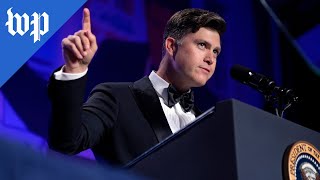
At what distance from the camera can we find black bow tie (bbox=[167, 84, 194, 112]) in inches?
66.4

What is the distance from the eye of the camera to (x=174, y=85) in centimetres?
178

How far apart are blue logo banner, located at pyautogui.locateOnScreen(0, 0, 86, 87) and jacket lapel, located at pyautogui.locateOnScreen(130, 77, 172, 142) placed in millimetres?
577

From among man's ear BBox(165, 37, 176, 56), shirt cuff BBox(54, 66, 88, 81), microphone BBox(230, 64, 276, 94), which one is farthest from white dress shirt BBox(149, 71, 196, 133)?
shirt cuff BBox(54, 66, 88, 81)

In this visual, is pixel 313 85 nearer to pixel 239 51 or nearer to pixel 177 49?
pixel 239 51

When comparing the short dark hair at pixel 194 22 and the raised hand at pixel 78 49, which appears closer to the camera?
the raised hand at pixel 78 49

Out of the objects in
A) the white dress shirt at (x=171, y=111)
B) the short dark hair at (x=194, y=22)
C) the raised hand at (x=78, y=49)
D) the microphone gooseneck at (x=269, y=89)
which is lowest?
the raised hand at (x=78, y=49)

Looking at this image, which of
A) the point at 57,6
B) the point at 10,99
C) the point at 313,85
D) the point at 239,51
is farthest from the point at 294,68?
the point at 10,99

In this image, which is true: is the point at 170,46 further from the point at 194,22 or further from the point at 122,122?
the point at 122,122

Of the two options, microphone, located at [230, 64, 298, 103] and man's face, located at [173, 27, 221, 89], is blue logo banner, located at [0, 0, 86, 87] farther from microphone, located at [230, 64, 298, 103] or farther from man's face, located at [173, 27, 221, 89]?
microphone, located at [230, 64, 298, 103]

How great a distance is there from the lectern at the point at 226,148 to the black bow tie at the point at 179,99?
58cm

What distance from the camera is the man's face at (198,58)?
5.64 feet

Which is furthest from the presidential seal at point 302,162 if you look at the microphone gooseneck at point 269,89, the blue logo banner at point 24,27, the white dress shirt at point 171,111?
the blue logo banner at point 24,27

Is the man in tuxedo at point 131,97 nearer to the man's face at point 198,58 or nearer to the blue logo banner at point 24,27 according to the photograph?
the man's face at point 198,58

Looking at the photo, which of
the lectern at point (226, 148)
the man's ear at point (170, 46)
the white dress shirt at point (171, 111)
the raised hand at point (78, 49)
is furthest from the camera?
the man's ear at point (170, 46)
